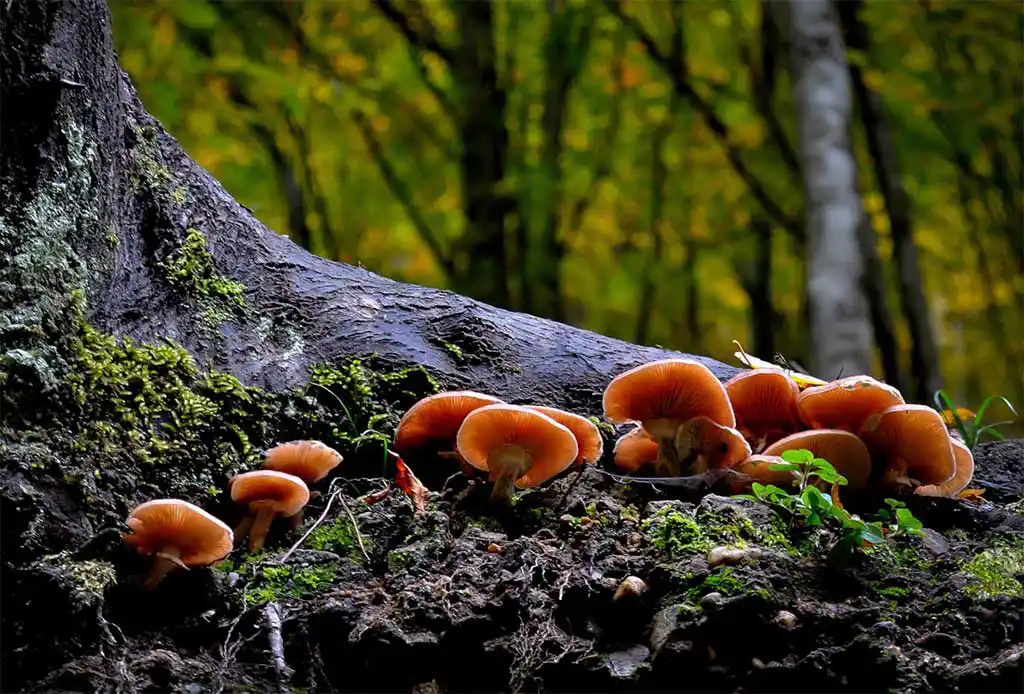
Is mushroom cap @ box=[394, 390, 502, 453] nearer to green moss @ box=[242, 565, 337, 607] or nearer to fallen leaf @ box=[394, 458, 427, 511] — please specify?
fallen leaf @ box=[394, 458, 427, 511]

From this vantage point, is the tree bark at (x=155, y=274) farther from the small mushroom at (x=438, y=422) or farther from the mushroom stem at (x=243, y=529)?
the mushroom stem at (x=243, y=529)

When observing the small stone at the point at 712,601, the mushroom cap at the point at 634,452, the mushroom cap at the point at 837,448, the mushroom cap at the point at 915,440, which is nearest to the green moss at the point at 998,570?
the mushroom cap at the point at 915,440

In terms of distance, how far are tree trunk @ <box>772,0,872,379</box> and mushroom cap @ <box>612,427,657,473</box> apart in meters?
3.32

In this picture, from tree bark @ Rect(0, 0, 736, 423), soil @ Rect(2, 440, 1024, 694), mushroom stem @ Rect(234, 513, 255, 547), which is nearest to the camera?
soil @ Rect(2, 440, 1024, 694)

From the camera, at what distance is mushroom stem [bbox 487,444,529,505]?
8.18 ft

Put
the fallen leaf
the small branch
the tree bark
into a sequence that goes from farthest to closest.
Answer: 1. the small branch
2. the fallen leaf
3. the tree bark

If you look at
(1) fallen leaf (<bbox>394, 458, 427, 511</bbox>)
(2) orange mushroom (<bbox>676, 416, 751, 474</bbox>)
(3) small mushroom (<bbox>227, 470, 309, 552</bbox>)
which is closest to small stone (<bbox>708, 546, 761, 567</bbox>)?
(2) orange mushroom (<bbox>676, 416, 751, 474</bbox>)

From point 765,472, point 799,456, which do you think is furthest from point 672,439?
point 799,456

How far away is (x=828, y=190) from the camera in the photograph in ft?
21.0

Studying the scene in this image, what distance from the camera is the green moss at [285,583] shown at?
2.19 m

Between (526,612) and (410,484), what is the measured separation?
2.10 ft

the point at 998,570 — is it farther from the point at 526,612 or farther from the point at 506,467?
the point at 506,467

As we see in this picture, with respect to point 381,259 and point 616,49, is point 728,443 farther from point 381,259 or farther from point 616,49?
point 381,259

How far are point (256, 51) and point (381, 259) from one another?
10.0 feet
